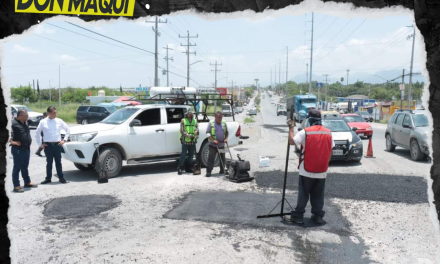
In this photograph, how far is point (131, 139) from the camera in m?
10.0

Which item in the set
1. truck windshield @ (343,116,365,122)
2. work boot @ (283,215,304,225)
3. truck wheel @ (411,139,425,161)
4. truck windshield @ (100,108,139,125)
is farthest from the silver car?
truck windshield @ (100,108,139,125)

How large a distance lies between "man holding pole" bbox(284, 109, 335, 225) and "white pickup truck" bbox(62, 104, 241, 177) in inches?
210

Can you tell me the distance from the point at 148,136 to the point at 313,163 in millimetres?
5695

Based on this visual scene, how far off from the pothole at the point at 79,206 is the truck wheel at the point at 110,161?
177 centimetres

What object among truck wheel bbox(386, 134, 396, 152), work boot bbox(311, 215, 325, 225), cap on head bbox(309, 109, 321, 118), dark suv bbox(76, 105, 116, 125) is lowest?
work boot bbox(311, 215, 325, 225)

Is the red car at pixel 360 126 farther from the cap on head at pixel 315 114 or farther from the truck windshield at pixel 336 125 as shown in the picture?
the cap on head at pixel 315 114

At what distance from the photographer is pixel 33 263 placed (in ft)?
14.6

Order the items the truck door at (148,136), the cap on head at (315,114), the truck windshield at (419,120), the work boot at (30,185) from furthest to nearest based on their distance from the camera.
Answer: the truck windshield at (419,120) → the truck door at (148,136) → the work boot at (30,185) → the cap on head at (315,114)

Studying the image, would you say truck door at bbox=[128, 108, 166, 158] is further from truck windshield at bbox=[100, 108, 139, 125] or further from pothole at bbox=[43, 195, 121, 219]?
pothole at bbox=[43, 195, 121, 219]

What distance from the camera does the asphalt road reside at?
15.5 feet

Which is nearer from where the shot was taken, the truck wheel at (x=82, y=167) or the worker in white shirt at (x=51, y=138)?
the worker in white shirt at (x=51, y=138)

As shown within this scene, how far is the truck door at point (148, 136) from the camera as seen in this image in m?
10.1

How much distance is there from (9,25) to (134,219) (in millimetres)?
4544

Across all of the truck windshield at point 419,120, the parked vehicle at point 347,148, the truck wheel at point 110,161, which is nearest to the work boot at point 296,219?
the truck wheel at point 110,161
